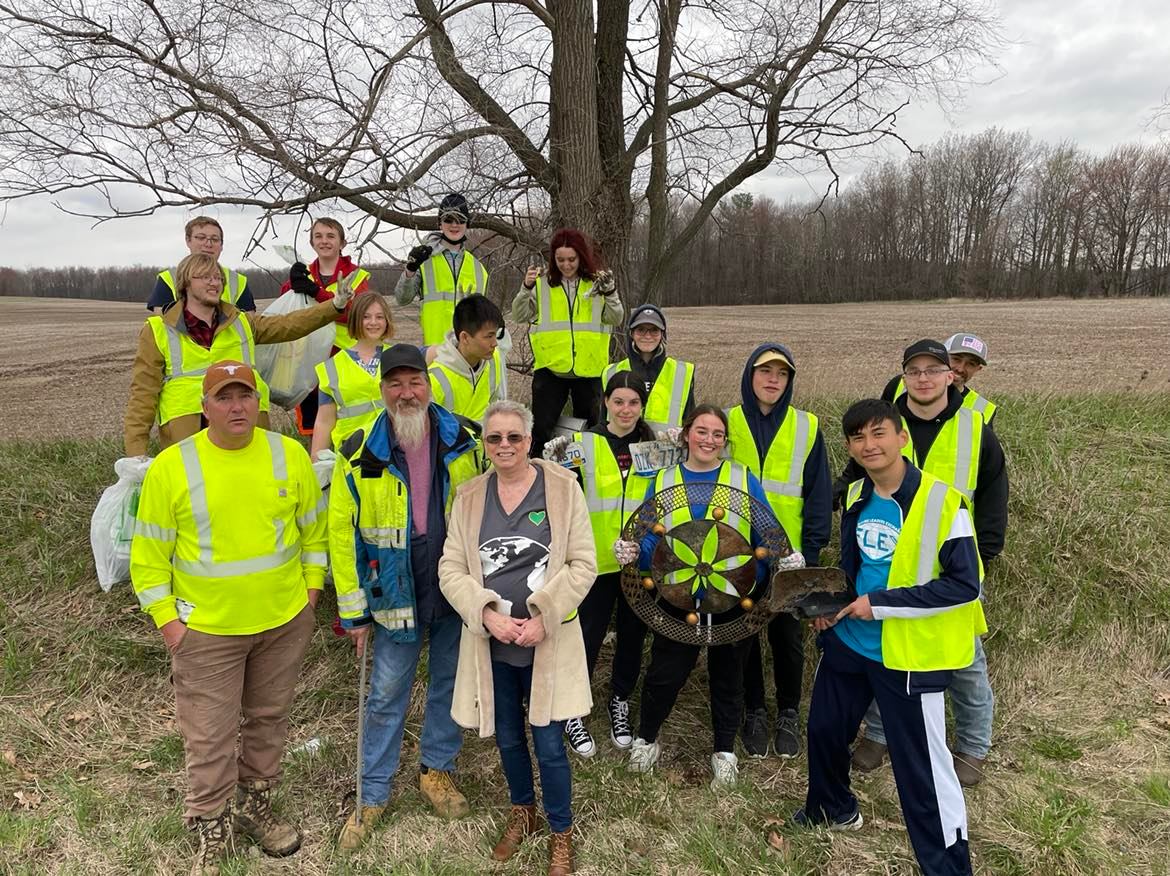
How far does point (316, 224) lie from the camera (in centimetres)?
504

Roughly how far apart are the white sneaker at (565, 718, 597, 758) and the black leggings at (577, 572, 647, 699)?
0.97ft

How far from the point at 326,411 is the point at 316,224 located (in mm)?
1645

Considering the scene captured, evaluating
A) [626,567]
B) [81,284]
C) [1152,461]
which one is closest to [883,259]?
[1152,461]

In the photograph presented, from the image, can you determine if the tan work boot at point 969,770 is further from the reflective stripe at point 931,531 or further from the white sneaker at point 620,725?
the white sneaker at point 620,725

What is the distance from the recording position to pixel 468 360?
4.03 m

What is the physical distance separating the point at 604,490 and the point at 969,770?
2.53 metres

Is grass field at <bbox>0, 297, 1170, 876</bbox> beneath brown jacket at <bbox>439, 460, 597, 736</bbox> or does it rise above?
beneath

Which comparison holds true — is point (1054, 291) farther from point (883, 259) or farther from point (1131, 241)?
point (883, 259)

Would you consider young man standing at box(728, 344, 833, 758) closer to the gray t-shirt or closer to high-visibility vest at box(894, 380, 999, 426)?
high-visibility vest at box(894, 380, 999, 426)

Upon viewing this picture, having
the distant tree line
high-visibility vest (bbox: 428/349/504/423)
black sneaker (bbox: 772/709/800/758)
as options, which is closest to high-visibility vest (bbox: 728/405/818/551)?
black sneaker (bbox: 772/709/800/758)

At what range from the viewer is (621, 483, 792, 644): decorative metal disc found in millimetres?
3570

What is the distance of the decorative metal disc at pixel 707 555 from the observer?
357cm

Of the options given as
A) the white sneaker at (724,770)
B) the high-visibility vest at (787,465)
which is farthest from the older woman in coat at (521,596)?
the high-visibility vest at (787,465)

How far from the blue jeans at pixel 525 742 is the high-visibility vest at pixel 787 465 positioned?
1641 mm
